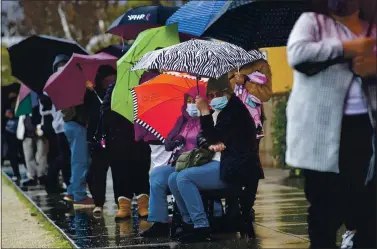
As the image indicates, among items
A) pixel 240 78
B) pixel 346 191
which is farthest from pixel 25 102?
pixel 346 191

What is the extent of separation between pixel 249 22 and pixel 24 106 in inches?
358

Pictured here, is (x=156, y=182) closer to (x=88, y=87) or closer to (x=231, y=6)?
(x=231, y=6)

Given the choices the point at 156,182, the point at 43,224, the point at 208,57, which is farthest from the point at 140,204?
the point at 208,57

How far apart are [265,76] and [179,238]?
6.08ft

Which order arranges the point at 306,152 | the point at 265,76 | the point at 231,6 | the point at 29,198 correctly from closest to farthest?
the point at 306,152 < the point at 231,6 < the point at 265,76 < the point at 29,198

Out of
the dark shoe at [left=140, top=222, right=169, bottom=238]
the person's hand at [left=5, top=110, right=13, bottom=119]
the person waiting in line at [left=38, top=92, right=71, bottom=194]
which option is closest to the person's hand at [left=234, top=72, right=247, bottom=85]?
the dark shoe at [left=140, top=222, right=169, bottom=238]

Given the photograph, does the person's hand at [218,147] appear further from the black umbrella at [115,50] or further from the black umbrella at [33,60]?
the black umbrella at [33,60]

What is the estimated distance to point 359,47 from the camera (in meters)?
5.42

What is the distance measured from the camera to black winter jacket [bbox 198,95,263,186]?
8.77m

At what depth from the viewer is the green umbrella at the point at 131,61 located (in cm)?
1139

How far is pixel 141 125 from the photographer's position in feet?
34.9

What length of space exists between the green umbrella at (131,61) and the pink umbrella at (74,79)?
67.6 inches

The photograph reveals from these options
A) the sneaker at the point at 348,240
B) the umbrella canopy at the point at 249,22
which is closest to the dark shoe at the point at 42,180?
the umbrella canopy at the point at 249,22

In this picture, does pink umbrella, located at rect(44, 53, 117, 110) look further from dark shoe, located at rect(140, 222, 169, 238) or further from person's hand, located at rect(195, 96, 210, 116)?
person's hand, located at rect(195, 96, 210, 116)
